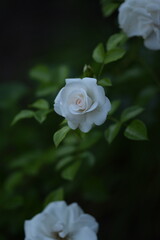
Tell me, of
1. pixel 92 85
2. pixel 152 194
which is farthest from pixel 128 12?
pixel 152 194

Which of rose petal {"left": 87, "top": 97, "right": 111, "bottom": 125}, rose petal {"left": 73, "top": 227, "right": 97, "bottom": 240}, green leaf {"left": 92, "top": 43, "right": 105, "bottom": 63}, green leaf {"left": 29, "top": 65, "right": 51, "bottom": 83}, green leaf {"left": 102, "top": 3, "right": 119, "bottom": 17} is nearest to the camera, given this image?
rose petal {"left": 87, "top": 97, "right": 111, "bottom": 125}

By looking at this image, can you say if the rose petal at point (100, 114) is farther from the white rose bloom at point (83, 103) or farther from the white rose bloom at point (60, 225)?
the white rose bloom at point (60, 225)

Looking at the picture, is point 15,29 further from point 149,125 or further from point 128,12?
point 128,12

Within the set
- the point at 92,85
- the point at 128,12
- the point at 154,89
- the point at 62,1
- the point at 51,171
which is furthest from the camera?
the point at 62,1

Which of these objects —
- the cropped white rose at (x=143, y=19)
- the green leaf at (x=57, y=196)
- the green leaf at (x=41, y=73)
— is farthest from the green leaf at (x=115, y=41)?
the green leaf at (x=57, y=196)

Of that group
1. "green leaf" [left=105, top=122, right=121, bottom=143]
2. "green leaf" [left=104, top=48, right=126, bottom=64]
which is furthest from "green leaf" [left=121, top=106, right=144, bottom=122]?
"green leaf" [left=104, top=48, right=126, bottom=64]

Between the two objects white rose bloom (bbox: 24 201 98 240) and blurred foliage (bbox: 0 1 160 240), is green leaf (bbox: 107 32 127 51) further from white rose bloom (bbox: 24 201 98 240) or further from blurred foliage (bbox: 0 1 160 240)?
white rose bloom (bbox: 24 201 98 240)
